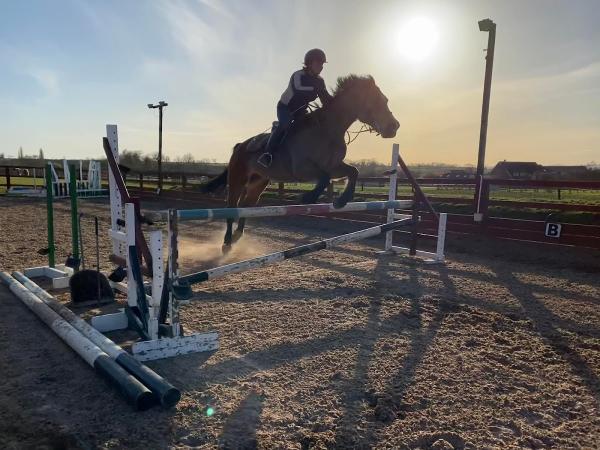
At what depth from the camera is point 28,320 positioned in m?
3.58

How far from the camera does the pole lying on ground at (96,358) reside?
219 cm

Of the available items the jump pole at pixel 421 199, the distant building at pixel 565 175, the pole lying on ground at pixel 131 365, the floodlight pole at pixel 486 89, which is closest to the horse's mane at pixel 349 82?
the jump pole at pixel 421 199

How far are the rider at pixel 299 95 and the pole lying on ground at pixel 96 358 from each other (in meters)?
2.88

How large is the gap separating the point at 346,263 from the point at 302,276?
1.21 metres

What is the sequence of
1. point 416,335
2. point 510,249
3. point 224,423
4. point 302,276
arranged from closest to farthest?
point 224,423 → point 416,335 → point 302,276 → point 510,249

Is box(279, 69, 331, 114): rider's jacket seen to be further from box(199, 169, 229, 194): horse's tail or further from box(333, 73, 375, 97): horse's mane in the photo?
box(199, 169, 229, 194): horse's tail

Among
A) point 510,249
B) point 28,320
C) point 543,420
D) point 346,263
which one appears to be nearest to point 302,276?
point 346,263

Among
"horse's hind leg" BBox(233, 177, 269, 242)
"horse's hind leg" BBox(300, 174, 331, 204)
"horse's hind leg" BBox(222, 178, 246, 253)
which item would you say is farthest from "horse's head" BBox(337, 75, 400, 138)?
"horse's hind leg" BBox(222, 178, 246, 253)

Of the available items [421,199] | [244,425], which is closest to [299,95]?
[421,199]

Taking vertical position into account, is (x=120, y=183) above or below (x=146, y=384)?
above

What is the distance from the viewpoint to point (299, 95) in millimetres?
4926

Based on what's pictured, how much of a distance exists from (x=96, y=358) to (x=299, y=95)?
3.58m

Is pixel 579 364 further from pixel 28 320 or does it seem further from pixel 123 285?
pixel 28 320

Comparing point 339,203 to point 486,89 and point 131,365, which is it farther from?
point 486,89
